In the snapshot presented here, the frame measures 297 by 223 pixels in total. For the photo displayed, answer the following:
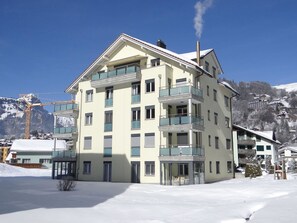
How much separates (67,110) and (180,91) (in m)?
16.3

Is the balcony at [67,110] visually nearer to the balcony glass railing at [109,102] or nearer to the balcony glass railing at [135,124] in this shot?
the balcony glass railing at [109,102]

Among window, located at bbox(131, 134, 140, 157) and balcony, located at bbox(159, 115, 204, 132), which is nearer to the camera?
balcony, located at bbox(159, 115, 204, 132)

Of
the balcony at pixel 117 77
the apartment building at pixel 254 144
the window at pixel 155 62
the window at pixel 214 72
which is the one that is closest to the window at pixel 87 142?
the balcony at pixel 117 77

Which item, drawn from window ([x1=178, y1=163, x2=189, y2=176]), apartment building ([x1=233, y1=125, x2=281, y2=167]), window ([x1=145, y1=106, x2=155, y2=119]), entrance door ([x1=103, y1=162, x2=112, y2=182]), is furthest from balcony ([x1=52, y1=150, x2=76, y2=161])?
apartment building ([x1=233, y1=125, x2=281, y2=167])

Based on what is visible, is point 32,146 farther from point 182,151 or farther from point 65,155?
point 182,151

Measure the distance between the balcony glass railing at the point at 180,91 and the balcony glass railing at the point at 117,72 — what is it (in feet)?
14.4

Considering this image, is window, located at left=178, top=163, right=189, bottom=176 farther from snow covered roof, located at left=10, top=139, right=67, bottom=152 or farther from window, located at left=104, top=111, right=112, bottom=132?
snow covered roof, located at left=10, top=139, right=67, bottom=152

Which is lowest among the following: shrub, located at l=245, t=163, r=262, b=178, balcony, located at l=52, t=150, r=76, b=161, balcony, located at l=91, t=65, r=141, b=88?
shrub, located at l=245, t=163, r=262, b=178

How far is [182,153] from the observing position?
30.1 metres

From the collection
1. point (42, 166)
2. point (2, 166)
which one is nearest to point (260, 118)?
point (42, 166)

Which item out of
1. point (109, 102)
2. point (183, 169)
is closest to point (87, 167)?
point (109, 102)

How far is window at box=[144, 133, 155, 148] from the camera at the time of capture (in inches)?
1313

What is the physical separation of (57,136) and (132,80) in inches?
524

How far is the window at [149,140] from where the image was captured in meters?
33.3
